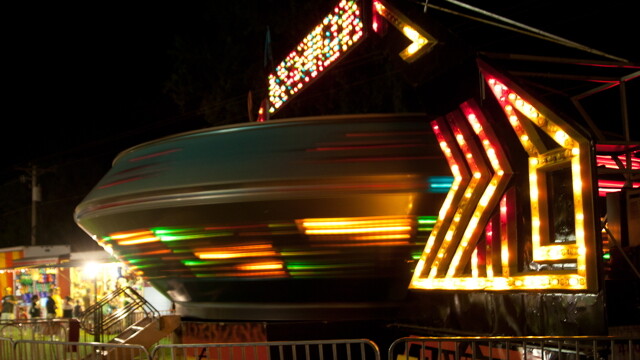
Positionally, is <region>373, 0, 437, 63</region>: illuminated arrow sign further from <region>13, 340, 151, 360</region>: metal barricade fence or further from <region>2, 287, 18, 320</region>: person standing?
<region>2, 287, 18, 320</region>: person standing

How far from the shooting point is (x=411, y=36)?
22.9 ft

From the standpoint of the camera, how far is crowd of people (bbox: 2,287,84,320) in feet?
67.1

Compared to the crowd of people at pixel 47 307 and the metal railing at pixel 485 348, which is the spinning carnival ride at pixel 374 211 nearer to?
the metal railing at pixel 485 348

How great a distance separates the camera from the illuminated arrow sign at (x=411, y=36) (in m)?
6.79

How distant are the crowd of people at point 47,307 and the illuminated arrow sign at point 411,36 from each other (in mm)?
16335

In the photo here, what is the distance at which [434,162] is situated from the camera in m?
7.00

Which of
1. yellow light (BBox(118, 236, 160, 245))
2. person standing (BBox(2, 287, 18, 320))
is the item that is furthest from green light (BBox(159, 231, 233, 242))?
person standing (BBox(2, 287, 18, 320))

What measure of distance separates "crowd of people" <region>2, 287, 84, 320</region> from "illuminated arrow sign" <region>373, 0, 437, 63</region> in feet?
53.6

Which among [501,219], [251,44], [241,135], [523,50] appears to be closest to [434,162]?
[501,219]

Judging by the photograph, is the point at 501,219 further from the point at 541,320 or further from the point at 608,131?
the point at 608,131

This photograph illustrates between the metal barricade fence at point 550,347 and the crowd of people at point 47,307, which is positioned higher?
the metal barricade fence at point 550,347

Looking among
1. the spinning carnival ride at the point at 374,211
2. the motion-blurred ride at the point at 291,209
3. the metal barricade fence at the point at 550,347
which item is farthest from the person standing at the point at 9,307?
the metal barricade fence at the point at 550,347

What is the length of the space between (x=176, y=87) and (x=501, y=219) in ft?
69.5

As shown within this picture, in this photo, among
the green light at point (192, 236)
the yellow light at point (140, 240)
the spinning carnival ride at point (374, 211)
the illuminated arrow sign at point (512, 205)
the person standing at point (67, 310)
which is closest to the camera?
the illuminated arrow sign at point (512, 205)
